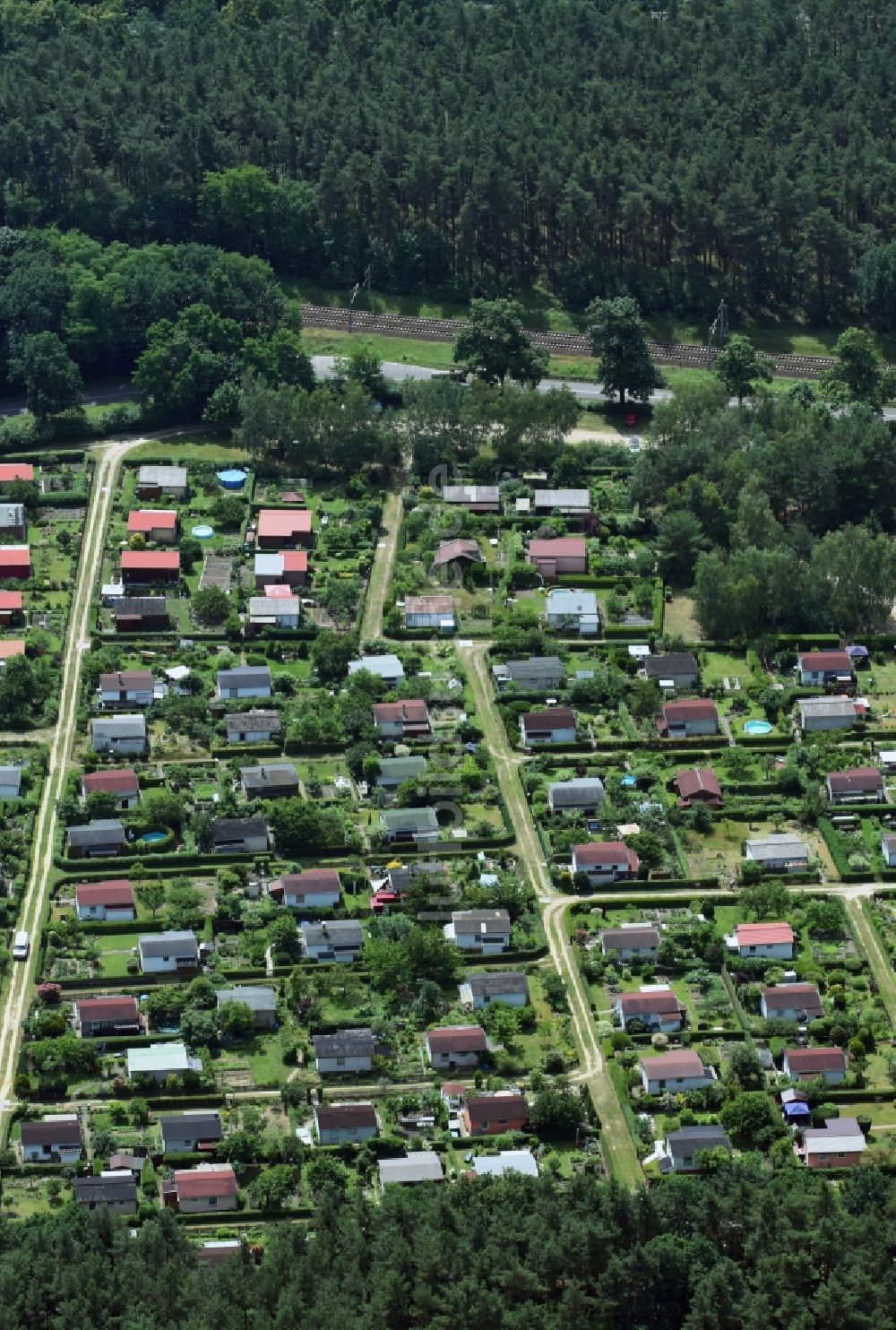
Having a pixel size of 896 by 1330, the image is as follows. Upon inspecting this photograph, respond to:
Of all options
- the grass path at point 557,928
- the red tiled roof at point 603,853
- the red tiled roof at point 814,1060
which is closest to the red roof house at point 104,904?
the grass path at point 557,928

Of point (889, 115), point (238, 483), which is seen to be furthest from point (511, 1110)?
point (889, 115)

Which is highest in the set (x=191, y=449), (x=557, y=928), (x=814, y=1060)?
(x=814, y=1060)

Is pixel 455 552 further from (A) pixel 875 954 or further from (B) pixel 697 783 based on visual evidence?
(A) pixel 875 954

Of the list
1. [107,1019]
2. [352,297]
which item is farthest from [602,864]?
[352,297]

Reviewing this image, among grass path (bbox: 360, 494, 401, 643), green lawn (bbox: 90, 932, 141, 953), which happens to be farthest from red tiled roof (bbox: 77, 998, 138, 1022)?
grass path (bbox: 360, 494, 401, 643)

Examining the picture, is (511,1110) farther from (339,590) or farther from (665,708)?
(339,590)

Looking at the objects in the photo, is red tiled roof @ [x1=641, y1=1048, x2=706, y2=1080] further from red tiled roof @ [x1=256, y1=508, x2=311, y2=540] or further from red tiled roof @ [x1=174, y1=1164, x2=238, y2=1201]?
red tiled roof @ [x1=256, y1=508, x2=311, y2=540]

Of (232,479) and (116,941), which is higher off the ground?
(232,479)
